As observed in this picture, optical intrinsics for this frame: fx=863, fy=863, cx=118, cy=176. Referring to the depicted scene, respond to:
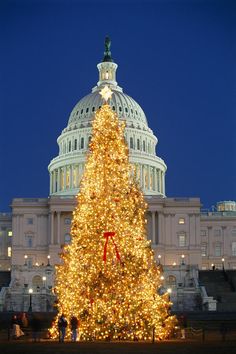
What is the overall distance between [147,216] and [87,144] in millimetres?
17836

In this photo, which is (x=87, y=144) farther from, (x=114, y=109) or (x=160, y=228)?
(x=160, y=228)

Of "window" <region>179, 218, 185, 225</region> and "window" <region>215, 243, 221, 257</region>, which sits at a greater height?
"window" <region>179, 218, 185, 225</region>

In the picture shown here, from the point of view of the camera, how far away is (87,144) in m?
136

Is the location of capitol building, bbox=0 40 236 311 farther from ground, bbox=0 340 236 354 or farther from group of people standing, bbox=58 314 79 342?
ground, bbox=0 340 236 354

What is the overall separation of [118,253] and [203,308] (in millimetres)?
41973

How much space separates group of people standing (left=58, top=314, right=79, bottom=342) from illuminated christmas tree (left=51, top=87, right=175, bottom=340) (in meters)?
0.40

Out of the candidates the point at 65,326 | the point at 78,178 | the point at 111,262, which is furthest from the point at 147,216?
the point at 65,326

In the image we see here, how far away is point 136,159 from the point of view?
138m

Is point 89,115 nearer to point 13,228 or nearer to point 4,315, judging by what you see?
point 13,228

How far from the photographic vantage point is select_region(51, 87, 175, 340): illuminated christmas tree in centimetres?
3462

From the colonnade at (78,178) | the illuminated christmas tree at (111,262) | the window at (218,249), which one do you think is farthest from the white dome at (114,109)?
the illuminated christmas tree at (111,262)

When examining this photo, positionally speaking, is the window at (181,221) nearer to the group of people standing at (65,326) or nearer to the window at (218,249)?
the window at (218,249)

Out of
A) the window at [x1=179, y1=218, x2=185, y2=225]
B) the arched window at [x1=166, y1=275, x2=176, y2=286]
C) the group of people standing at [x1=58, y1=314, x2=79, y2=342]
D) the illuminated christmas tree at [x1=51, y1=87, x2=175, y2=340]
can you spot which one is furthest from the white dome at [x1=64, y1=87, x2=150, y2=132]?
the group of people standing at [x1=58, y1=314, x2=79, y2=342]

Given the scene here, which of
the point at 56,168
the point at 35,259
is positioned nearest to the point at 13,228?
the point at 35,259
